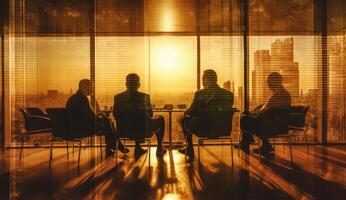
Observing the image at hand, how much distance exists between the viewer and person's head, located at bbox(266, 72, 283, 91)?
4144 millimetres

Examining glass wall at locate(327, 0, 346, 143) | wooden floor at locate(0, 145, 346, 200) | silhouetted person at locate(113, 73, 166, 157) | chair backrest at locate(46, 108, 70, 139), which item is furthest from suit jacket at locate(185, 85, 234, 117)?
glass wall at locate(327, 0, 346, 143)

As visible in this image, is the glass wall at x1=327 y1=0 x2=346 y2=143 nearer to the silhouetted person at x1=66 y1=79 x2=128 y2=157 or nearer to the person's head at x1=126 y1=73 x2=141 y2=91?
the person's head at x1=126 y1=73 x2=141 y2=91

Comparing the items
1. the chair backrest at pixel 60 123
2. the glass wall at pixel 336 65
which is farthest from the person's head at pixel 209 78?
the glass wall at pixel 336 65

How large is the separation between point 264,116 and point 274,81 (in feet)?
2.81

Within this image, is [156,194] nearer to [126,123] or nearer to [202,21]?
[126,123]

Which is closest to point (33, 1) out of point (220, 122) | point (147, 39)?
point (147, 39)

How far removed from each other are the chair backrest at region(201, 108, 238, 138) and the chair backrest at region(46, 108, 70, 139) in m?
1.72

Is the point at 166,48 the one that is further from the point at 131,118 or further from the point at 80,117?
the point at 80,117

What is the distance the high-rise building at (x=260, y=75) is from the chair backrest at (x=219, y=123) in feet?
4.97

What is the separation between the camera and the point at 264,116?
3.71 metres

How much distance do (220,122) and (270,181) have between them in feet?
3.11

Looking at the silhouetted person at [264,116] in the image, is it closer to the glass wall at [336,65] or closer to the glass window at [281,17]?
the glass window at [281,17]

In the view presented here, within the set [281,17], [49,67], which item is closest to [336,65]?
[281,17]

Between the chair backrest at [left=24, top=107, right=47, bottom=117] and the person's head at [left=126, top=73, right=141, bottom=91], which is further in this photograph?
the chair backrest at [left=24, top=107, right=47, bottom=117]
